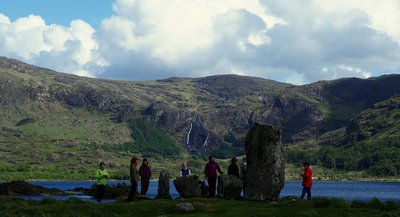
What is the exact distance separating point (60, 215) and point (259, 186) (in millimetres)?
18176

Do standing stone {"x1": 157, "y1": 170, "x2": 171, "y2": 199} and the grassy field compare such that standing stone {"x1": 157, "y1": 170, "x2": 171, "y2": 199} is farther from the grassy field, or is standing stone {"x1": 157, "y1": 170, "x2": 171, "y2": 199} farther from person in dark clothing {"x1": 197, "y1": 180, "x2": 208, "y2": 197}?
the grassy field

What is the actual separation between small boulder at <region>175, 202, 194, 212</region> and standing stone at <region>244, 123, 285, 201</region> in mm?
10856

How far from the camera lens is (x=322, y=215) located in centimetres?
3800

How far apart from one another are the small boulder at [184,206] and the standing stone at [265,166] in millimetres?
10856

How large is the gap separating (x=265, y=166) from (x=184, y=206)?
1223cm

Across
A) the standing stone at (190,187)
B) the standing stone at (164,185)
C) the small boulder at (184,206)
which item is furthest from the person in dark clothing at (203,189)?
the small boulder at (184,206)

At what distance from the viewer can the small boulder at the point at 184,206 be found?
132 ft

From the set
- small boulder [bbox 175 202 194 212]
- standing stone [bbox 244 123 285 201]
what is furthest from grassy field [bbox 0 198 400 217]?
standing stone [bbox 244 123 285 201]

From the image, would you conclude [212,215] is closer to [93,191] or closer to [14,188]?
[93,191]

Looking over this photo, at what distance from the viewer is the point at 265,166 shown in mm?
50531

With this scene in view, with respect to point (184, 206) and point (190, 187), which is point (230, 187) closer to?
point (190, 187)

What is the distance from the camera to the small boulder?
Result: 40.1m

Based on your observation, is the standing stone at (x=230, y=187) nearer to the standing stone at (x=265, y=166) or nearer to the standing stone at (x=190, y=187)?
the standing stone at (x=265, y=166)

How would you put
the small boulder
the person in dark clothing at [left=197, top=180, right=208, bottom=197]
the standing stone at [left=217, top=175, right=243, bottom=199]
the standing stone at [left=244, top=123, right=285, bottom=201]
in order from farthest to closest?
1. the person in dark clothing at [left=197, top=180, right=208, bottom=197]
2. the standing stone at [left=217, top=175, right=243, bottom=199]
3. the standing stone at [left=244, top=123, right=285, bottom=201]
4. the small boulder
